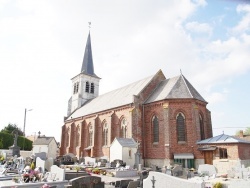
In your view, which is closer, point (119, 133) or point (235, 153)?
point (235, 153)

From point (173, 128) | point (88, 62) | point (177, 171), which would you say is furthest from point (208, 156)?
point (88, 62)

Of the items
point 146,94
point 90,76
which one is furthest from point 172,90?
point 90,76

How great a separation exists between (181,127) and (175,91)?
423cm

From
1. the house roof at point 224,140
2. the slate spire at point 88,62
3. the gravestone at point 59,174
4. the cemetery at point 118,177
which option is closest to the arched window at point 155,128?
the cemetery at point 118,177

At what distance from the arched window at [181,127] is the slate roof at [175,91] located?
7.38 ft

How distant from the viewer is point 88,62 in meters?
45.7

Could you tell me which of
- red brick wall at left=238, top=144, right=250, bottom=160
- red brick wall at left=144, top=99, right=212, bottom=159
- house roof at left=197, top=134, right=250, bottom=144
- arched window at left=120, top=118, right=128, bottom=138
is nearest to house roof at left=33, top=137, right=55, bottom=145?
arched window at left=120, top=118, right=128, bottom=138

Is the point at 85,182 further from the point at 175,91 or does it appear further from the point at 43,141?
the point at 43,141

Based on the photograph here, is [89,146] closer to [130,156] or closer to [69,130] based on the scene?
[69,130]

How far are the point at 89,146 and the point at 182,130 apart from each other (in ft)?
52.8

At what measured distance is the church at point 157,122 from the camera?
79.6 ft

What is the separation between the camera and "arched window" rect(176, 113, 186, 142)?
2486cm

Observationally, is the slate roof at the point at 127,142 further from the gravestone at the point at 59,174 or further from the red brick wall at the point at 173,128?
the gravestone at the point at 59,174

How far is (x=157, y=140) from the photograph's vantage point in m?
26.1
